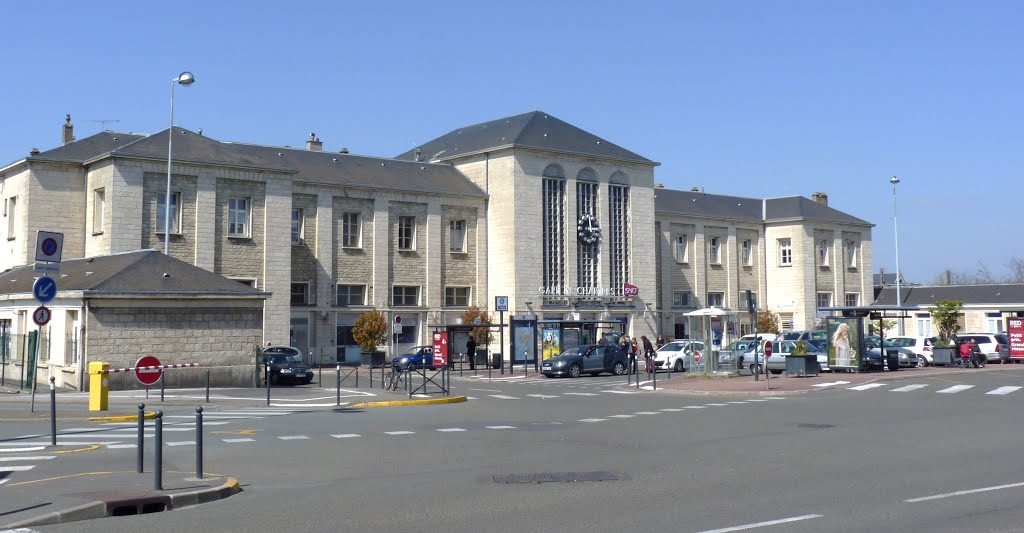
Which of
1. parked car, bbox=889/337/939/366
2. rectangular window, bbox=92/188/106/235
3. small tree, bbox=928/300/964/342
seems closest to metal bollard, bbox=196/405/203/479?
rectangular window, bbox=92/188/106/235

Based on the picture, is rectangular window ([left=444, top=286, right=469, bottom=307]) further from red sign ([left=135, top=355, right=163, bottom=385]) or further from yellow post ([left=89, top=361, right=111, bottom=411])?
yellow post ([left=89, top=361, right=111, bottom=411])

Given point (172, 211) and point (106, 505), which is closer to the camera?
point (106, 505)

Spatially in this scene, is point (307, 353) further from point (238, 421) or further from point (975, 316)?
point (975, 316)

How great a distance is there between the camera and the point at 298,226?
2029 inches

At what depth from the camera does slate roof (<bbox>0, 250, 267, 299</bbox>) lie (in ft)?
95.6

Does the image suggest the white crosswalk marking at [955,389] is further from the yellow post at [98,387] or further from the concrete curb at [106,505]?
the concrete curb at [106,505]

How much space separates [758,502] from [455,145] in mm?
55022

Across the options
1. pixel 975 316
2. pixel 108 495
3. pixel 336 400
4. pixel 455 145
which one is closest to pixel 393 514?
pixel 108 495

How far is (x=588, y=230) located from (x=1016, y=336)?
24.7 metres

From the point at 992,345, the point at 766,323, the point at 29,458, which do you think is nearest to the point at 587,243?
the point at 766,323

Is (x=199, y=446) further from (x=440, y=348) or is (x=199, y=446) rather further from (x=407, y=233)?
(x=407, y=233)

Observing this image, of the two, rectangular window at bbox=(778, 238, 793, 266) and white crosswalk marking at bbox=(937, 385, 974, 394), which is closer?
white crosswalk marking at bbox=(937, 385, 974, 394)

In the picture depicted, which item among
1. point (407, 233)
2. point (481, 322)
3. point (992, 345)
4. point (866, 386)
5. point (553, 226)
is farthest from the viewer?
point (553, 226)

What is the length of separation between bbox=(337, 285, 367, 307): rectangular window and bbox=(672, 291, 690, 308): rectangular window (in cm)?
2458
